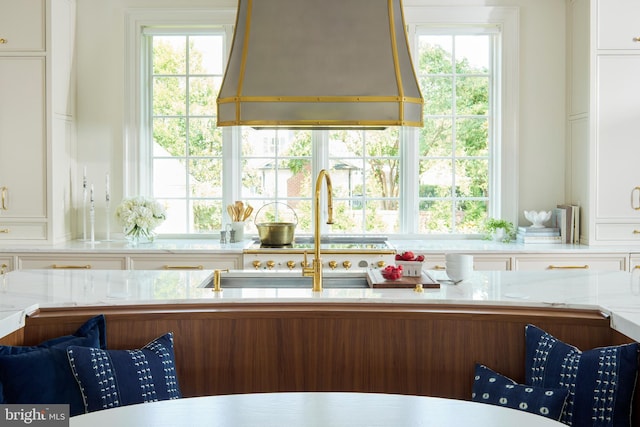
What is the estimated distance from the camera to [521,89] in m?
5.06

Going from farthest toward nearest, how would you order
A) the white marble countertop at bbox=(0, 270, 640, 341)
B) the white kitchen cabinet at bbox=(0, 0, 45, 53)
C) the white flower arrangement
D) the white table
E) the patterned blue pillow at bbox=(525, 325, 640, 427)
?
1. the white flower arrangement
2. the white kitchen cabinet at bbox=(0, 0, 45, 53)
3. the white marble countertop at bbox=(0, 270, 640, 341)
4. the patterned blue pillow at bbox=(525, 325, 640, 427)
5. the white table

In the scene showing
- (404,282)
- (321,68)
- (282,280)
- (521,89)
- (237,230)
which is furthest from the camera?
(521,89)

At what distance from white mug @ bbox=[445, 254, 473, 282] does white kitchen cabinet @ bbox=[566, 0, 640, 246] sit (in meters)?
2.18

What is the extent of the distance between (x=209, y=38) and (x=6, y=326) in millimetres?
3393

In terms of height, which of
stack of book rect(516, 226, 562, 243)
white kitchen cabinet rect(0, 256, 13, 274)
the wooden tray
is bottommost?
white kitchen cabinet rect(0, 256, 13, 274)

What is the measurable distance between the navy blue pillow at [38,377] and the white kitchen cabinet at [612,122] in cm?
352

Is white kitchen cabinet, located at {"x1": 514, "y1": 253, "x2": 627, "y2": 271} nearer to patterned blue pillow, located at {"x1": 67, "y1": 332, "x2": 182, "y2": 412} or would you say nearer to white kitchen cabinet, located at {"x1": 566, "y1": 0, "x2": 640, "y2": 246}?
white kitchen cabinet, located at {"x1": 566, "y1": 0, "x2": 640, "y2": 246}

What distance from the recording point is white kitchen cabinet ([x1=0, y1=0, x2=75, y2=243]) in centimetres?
456

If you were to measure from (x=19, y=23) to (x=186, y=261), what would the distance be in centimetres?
185

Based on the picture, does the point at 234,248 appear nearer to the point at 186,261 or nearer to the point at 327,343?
the point at 186,261

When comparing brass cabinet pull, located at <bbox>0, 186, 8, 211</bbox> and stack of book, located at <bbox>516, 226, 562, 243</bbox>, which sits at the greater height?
brass cabinet pull, located at <bbox>0, 186, 8, 211</bbox>

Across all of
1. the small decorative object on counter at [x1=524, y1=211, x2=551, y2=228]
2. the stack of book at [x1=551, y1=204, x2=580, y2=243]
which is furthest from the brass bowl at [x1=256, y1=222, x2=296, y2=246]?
the stack of book at [x1=551, y1=204, x2=580, y2=243]

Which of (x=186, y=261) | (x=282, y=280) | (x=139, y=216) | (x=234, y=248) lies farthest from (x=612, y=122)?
(x=139, y=216)

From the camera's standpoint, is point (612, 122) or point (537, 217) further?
point (537, 217)
